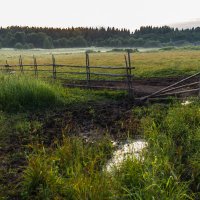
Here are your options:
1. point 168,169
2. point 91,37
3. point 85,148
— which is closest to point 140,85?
point 85,148

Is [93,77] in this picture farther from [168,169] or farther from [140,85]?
[168,169]

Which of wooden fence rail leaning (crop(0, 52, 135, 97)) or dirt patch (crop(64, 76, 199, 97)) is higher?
wooden fence rail leaning (crop(0, 52, 135, 97))

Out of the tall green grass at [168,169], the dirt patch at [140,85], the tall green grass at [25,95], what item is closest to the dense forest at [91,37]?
the dirt patch at [140,85]

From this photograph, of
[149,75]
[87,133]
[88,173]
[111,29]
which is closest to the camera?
[88,173]

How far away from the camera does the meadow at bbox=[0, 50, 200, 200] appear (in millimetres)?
5152

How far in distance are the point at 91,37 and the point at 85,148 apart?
5129 inches

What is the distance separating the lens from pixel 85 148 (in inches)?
266

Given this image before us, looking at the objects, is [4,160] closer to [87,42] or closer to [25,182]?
[25,182]

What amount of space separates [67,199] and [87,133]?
395 centimetres

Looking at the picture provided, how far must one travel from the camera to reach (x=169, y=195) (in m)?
4.71

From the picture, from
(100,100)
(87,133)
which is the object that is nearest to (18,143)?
(87,133)

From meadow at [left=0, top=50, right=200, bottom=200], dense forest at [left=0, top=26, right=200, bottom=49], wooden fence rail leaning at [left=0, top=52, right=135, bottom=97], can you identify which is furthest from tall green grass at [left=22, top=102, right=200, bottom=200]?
dense forest at [left=0, top=26, right=200, bottom=49]

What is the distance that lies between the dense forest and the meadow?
102 m

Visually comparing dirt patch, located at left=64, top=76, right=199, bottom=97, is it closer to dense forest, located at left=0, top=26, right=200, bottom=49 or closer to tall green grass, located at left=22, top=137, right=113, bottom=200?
tall green grass, located at left=22, top=137, right=113, bottom=200
